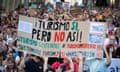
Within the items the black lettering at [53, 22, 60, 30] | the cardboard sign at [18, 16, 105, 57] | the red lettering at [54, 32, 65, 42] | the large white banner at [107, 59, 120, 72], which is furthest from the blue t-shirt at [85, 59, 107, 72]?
the black lettering at [53, 22, 60, 30]

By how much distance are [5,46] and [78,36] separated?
143 cm

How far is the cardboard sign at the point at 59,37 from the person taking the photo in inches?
351

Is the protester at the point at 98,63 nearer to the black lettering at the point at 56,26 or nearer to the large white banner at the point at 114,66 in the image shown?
the large white banner at the point at 114,66

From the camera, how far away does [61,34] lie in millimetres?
9078

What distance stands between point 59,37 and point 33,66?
65 cm

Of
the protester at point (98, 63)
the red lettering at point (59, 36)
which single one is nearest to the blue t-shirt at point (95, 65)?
the protester at point (98, 63)

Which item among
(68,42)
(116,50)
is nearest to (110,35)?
(116,50)

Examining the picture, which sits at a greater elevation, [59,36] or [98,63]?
[59,36]

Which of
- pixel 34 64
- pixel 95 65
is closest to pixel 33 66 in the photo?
pixel 34 64

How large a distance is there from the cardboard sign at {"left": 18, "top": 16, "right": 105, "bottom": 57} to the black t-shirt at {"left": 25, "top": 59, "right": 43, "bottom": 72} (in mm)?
163

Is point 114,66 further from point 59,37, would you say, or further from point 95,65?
point 59,37

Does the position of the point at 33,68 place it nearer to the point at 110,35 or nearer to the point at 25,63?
the point at 25,63

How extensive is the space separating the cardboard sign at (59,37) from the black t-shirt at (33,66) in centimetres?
16

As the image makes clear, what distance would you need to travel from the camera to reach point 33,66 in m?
8.89
